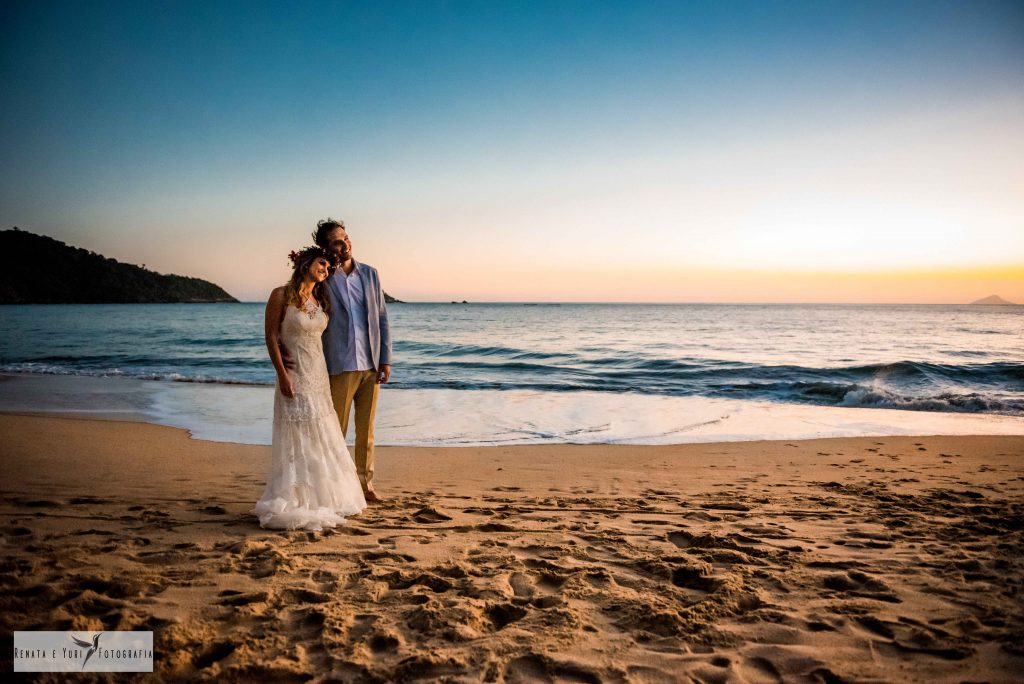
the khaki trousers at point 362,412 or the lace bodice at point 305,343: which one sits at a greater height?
the lace bodice at point 305,343

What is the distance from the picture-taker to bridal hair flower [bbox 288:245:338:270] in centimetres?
443

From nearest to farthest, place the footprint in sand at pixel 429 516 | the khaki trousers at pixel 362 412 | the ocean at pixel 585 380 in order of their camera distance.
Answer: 1. the footprint in sand at pixel 429 516
2. the khaki trousers at pixel 362 412
3. the ocean at pixel 585 380

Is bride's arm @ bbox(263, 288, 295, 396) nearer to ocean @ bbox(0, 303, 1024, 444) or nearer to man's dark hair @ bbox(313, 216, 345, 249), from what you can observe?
man's dark hair @ bbox(313, 216, 345, 249)

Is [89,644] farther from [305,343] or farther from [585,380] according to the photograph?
[585,380]

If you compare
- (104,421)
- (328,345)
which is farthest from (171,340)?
(328,345)

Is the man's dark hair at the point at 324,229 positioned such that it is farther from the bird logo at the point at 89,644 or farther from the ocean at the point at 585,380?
the ocean at the point at 585,380

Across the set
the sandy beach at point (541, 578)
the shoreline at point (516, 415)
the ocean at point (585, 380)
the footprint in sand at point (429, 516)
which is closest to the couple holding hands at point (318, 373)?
the sandy beach at point (541, 578)

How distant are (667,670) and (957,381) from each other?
19.4m

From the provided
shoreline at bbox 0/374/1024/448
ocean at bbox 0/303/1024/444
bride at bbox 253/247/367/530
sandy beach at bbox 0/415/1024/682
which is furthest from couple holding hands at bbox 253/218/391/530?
ocean at bbox 0/303/1024/444

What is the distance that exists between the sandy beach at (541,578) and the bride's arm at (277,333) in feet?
3.67

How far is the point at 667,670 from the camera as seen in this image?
2.41 m

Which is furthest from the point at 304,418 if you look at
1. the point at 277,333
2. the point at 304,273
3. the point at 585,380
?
the point at 585,380

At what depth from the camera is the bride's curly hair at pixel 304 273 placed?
4325 mm

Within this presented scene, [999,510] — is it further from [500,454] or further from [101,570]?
[101,570]
